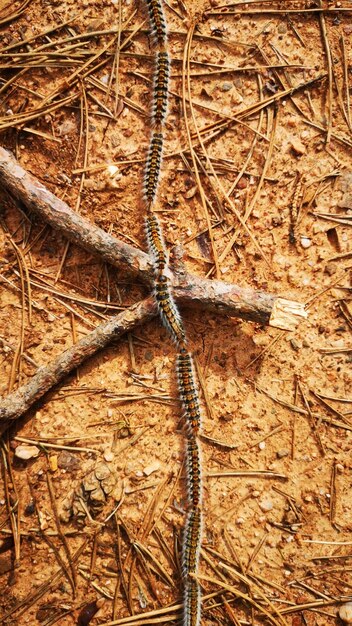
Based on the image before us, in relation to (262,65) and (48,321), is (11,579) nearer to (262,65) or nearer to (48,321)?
(48,321)

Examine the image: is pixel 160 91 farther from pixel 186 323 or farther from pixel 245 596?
pixel 245 596

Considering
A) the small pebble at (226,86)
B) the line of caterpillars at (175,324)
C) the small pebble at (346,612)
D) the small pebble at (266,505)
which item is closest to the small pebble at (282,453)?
the small pebble at (266,505)

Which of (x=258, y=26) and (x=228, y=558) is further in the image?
(x=258, y=26)

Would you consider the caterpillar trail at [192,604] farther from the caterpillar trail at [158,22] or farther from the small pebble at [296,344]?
the caterpillar trail at [158,22]

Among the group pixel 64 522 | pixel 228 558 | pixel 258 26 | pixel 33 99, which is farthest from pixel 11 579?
pixel 258 26

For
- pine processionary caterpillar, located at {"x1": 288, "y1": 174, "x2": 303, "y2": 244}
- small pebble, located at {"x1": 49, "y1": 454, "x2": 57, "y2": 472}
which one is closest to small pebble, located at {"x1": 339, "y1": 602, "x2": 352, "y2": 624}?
small pebble, located at {"x1": 49, "y1": 454, "x2": 57, "y2": 472}

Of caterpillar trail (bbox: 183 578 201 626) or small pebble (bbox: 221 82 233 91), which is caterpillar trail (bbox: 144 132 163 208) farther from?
caterpillar trail (bbox: 183 578 201 626)

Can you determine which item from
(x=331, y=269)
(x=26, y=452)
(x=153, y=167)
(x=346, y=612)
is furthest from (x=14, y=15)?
(x=346, y=612)
